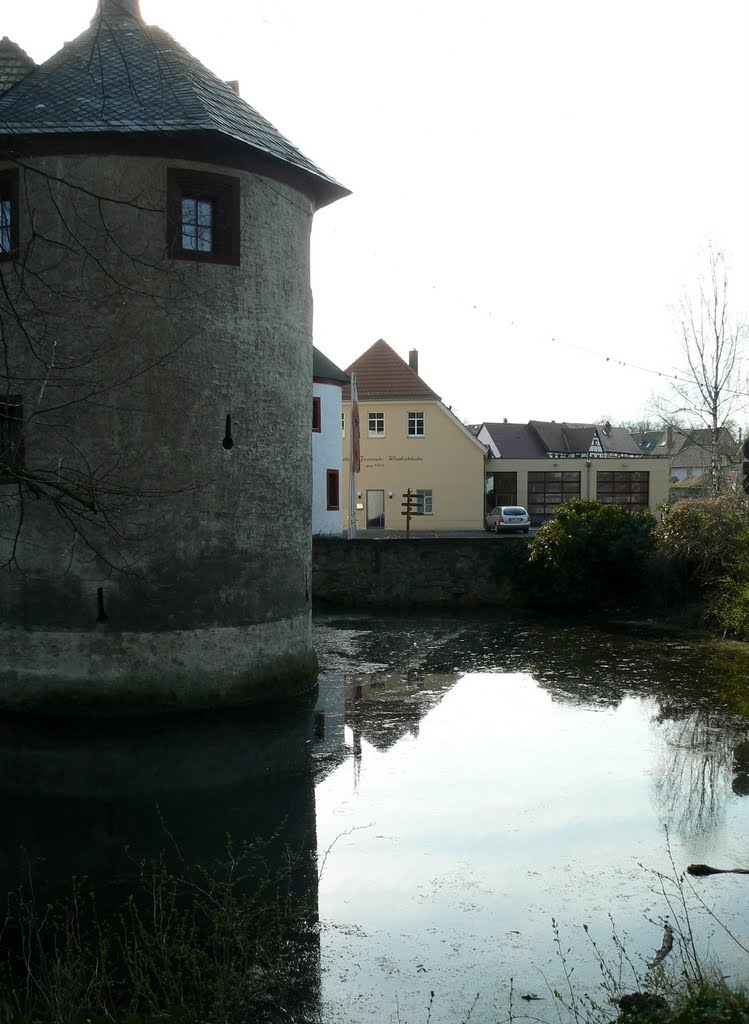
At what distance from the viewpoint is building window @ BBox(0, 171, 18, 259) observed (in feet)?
45.6

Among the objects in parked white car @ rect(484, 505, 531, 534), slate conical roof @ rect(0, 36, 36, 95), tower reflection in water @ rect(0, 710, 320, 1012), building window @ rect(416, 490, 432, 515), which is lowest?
tower reflection in water @ rect(0, 710, 320, 1012)

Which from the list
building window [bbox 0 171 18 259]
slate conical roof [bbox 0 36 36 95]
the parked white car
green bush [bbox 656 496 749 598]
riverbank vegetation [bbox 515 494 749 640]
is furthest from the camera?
the parked white car

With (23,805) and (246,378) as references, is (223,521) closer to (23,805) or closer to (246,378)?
(246,378)

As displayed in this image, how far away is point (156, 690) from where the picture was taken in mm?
13781

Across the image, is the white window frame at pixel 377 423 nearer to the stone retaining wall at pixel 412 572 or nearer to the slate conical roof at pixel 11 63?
the stone retaining wall at pixel 412 572

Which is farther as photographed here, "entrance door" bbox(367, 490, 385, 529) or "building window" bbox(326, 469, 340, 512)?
"entrance door" bbox(367, 490, 385, 529)

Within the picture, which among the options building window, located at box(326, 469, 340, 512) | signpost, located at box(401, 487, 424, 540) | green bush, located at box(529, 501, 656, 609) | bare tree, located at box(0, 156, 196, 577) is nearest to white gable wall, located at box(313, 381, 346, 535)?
building window, located at box(326, 469, 340, 512)

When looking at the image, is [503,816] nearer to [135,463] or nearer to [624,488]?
[135,463]

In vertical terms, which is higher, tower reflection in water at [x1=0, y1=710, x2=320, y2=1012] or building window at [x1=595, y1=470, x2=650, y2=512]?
building window at [x1=595, y1=470, x2=650, y2=512]

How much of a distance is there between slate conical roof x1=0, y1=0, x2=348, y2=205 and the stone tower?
43mm

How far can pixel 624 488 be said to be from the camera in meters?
54.6

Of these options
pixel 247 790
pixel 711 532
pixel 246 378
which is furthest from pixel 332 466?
pixel 247 790

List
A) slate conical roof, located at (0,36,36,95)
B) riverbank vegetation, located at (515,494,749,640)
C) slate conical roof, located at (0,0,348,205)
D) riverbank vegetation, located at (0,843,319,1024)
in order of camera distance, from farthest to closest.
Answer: riverbank vegetation, located at (515,494,749,640)
slate conical roof, located at (0,36,36,95)
slate conical roof, located at (0,0,348,205)
riverbank vegetation, located at (0,843,319,1024)

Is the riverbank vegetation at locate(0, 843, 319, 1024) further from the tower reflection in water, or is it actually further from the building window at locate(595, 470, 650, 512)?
the building window at locate(595, 470, 650, 512)
